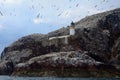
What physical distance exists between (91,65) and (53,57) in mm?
17510

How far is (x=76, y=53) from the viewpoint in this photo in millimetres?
154375

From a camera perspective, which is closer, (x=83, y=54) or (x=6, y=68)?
(x=83, y=54)

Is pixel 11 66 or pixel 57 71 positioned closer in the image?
pixel 57 71

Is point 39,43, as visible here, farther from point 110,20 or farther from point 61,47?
point 110,20

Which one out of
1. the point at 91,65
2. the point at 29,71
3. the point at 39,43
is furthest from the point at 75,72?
the point at 39,43

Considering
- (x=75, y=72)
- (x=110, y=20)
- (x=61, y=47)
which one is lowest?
(x=75, y=72)

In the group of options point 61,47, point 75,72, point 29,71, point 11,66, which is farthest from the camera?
point 11,66

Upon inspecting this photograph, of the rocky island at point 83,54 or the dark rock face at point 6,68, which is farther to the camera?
the dark rock face at point 6,68

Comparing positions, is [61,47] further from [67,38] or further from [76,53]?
[76,53]

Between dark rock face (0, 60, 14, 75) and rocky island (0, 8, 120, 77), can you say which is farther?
dark rock face (0, 60, 14, 75)

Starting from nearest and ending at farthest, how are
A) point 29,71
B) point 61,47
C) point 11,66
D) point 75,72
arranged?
point 75,72 < point 29,71 < point 61,47 < point 11,66

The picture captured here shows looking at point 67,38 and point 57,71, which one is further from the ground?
point 67,38

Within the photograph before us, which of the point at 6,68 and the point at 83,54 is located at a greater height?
the point at 83,54

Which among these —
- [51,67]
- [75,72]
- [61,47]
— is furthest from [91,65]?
[61,47]
